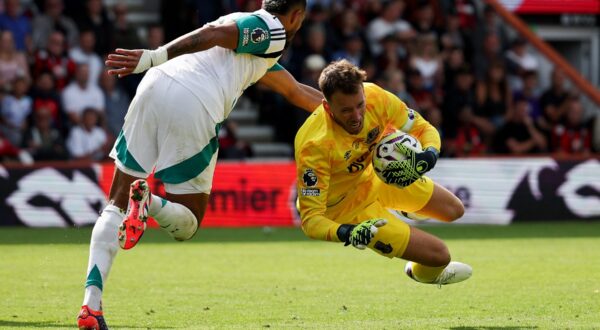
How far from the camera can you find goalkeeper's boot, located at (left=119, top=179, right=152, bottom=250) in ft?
20.8

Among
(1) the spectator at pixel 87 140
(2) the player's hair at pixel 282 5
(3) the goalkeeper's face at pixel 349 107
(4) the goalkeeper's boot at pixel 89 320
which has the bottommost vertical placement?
(1) the spectator at pixel 87 140

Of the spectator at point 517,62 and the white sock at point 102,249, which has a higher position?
the white sock at point 102,249

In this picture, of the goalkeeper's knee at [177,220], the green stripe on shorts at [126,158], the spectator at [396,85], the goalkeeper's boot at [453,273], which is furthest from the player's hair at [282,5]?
A: the spectator at [396,85]

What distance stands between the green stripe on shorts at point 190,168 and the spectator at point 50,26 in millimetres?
10659

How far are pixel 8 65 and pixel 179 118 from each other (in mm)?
10157

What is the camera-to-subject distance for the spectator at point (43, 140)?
15602 millimetres

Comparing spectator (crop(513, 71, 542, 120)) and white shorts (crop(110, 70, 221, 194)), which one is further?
spectator (crop(513, 71, 542, 120))

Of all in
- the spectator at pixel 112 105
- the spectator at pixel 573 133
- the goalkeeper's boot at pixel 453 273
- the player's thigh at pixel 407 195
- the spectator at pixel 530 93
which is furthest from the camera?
the spectator at pixel 530 93

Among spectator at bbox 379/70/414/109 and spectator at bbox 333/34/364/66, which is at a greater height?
spectator at bbox 333/34/364/66

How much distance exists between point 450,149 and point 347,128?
9.99m

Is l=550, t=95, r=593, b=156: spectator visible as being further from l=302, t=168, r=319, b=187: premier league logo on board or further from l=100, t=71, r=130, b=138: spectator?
l=302, t=168, r=319, b=187: premier league logo on board

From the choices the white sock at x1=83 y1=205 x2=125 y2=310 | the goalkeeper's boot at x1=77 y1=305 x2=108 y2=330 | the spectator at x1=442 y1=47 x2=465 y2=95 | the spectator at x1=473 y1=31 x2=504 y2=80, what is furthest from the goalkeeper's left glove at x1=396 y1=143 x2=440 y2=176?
the spectator at x1=473 y1=31 x2=504 y2=80

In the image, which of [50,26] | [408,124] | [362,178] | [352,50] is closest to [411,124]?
[408,124]

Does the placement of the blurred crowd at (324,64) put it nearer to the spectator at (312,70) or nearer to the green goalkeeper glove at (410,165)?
the spectator at (312,70)
